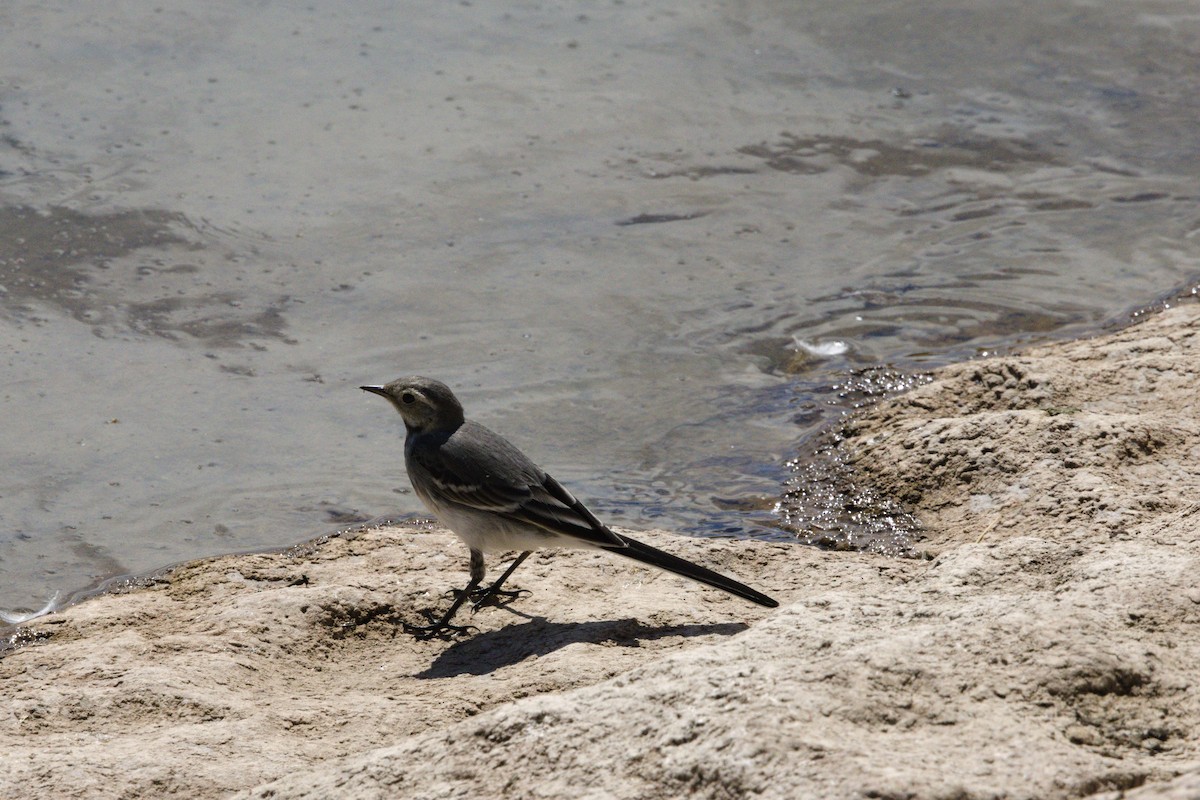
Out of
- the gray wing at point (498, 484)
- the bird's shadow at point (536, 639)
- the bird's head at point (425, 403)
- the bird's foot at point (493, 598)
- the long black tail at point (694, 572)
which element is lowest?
the bird's foot at point (493, 598)

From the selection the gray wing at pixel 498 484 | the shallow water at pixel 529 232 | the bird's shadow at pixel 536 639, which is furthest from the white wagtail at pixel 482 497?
the shallow water at pixel 529 232

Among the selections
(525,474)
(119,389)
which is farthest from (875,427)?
(119,389)

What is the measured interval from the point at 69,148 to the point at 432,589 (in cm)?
630

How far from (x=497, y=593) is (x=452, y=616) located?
0.82 feet

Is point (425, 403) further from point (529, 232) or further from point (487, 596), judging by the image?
point (529, 232)

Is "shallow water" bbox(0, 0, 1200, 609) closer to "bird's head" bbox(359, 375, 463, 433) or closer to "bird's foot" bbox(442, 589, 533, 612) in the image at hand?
"bird's head" bbox(359, 375, 463, 433)

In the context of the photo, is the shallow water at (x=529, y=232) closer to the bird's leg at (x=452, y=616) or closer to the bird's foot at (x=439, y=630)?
the bird's leg at (x=452, y=616)

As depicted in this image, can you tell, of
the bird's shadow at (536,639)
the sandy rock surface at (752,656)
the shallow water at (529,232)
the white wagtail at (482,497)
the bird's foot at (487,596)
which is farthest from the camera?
the shallow water at (529,232)

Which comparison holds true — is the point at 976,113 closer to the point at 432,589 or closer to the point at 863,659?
the point at 432,589

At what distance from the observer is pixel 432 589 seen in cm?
607

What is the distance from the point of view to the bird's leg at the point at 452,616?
5.73m

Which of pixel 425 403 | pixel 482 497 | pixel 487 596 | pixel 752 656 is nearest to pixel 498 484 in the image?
pixel 482 497

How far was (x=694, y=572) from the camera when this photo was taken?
5.35 m

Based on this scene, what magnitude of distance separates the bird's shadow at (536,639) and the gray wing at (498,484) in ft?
1.23
